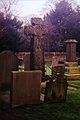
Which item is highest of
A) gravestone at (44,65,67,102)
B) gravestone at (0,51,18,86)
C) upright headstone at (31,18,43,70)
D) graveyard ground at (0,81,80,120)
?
upright headstone at (31,18,43,70)

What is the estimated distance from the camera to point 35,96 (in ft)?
25.1

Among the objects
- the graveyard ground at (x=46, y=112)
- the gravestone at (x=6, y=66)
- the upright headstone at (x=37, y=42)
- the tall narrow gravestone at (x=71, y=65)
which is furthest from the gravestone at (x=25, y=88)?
the tall narrow gravestone at (x=71, y=65)

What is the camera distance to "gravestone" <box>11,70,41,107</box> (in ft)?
23.8

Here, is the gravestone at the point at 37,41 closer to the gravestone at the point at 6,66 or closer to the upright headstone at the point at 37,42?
the upright headstone at the point at 37,42

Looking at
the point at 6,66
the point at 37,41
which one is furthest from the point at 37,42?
the point at 6,66

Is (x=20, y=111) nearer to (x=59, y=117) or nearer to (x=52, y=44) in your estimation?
(x=59, y=117)

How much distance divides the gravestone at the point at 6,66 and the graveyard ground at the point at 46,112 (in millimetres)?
2460

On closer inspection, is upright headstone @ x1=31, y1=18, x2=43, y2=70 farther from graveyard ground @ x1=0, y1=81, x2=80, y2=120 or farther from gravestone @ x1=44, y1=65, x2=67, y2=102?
graveyard ground @ x1=0, y1=81, x2=80, y2=120

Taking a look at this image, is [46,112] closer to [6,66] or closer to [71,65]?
[6,66]

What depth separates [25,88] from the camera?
24.5 ft

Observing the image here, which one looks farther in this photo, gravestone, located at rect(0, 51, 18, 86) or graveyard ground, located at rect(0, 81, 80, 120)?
gravestone, located at rect(0, 51, 18, 86)

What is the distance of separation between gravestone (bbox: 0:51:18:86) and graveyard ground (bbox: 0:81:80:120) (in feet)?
8.07

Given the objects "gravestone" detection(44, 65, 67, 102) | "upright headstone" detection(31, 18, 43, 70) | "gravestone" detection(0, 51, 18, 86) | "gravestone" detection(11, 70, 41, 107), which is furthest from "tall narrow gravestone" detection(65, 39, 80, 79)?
"gravestone" detection(11, 70, 41, 107)

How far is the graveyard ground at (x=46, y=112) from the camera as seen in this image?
623 cm
